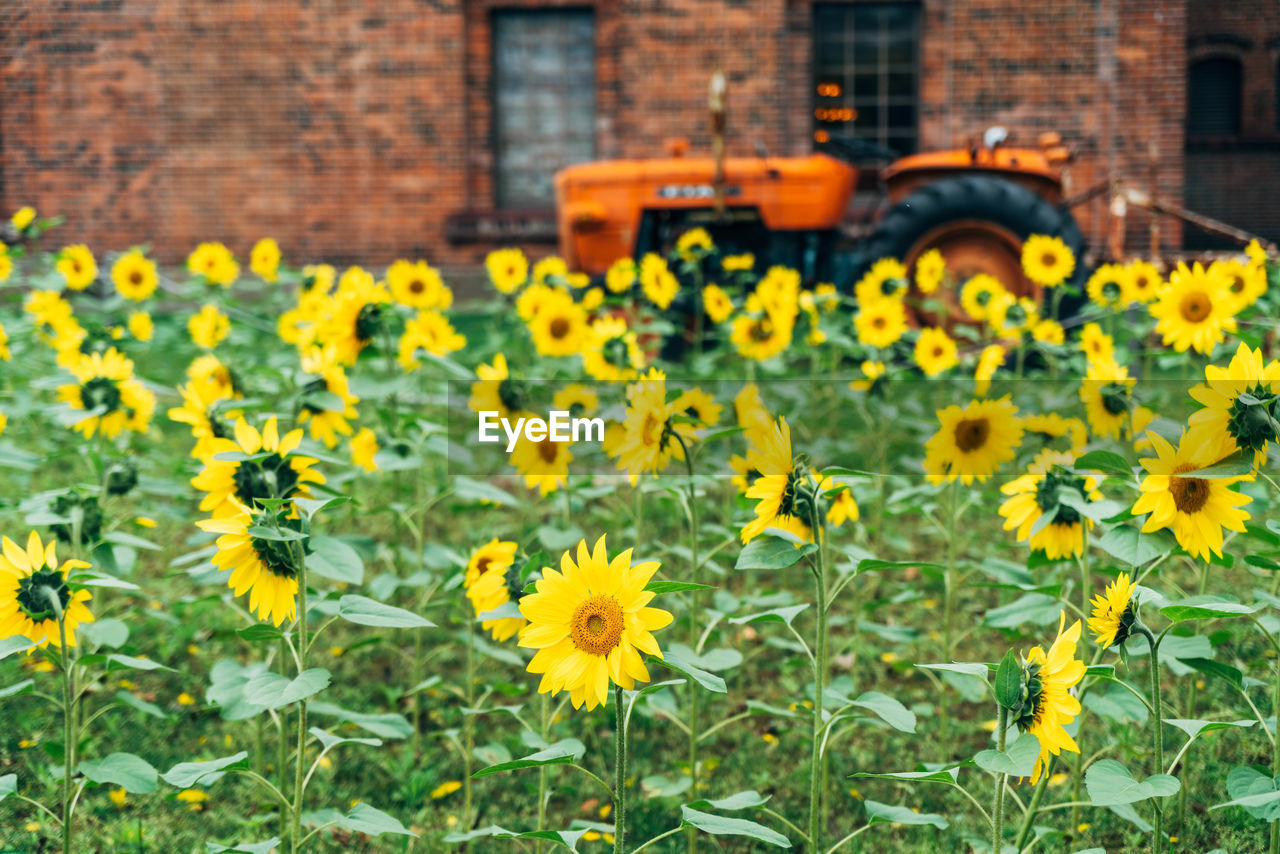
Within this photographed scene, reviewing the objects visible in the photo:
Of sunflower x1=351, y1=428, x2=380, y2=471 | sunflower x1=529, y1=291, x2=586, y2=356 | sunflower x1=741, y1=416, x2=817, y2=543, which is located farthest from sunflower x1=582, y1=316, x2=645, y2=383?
sunflower x1=741, y1=416, x2=817, y2=543

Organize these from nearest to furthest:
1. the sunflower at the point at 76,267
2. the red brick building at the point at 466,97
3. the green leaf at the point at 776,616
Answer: the green leaf at the point at 776,616, the sunflower at the point at 76,267, the red brick building at the point at 466,97

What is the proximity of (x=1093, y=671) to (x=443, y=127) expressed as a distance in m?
9.28

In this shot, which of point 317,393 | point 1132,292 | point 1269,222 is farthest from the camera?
point 1269,222

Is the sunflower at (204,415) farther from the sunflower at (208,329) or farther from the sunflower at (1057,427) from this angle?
the sunflower at (1057,427)

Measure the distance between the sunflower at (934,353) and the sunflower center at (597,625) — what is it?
2.14 metres

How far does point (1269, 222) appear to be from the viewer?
15.3m

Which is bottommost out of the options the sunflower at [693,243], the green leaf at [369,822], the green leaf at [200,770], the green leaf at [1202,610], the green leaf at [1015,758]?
the green leaf at [369,822]

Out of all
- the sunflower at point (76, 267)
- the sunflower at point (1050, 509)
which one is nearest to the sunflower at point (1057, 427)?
the sunflower at point (1050, 509)

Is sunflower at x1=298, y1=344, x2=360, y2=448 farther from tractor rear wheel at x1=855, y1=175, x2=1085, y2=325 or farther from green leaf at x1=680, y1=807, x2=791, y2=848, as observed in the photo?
tractor rear wheel at x1=855, y1=175, x2=1085, y2=325

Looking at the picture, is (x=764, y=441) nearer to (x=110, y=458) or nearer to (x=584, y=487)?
(x=584, y=487)

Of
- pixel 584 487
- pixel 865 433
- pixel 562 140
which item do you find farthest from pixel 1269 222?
pixel 584 487

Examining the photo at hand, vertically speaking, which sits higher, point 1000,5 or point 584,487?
point 1000,5

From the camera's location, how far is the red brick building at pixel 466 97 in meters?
9.73

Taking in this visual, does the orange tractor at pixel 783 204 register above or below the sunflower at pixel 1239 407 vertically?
above
